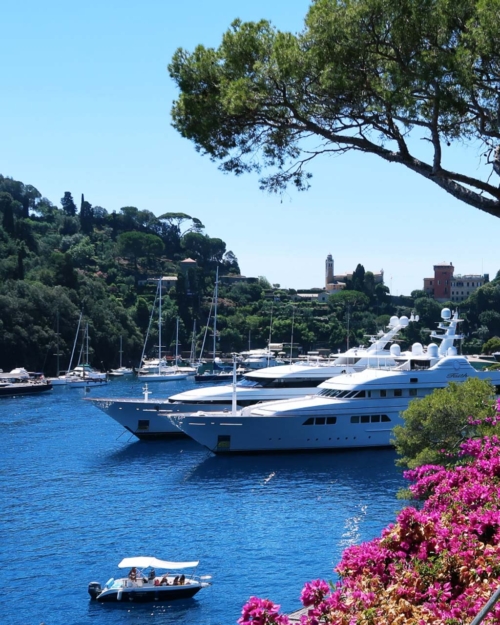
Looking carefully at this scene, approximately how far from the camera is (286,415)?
4012 cm

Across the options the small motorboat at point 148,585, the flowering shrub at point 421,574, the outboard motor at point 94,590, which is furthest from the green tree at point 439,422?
the flowering shrub at point 421,574

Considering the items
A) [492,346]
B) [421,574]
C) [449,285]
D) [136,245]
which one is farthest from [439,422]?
[449,285]

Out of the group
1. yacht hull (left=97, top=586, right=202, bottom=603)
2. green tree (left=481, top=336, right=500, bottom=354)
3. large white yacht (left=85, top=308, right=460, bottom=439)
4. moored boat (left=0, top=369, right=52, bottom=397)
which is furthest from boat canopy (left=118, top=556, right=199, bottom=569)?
green tree (left=481, top=336, right=500, bottom=354)

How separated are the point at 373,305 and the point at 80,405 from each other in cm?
8474

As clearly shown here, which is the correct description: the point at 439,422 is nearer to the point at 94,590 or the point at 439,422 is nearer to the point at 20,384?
the point at 94,590

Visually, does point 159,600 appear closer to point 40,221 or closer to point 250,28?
point 250,28

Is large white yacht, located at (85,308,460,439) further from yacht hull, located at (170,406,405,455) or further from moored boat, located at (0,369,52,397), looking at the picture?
moored boat, located at (0,369,52,397)

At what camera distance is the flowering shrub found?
6.59 metres

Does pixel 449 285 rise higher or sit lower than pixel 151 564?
higher

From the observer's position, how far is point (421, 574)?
735 cm

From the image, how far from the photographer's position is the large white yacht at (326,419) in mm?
40000

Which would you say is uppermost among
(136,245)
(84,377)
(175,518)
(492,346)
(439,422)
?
(136,245)

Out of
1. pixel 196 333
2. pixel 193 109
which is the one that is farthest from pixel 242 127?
pixel 196 333

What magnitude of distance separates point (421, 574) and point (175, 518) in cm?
2180
